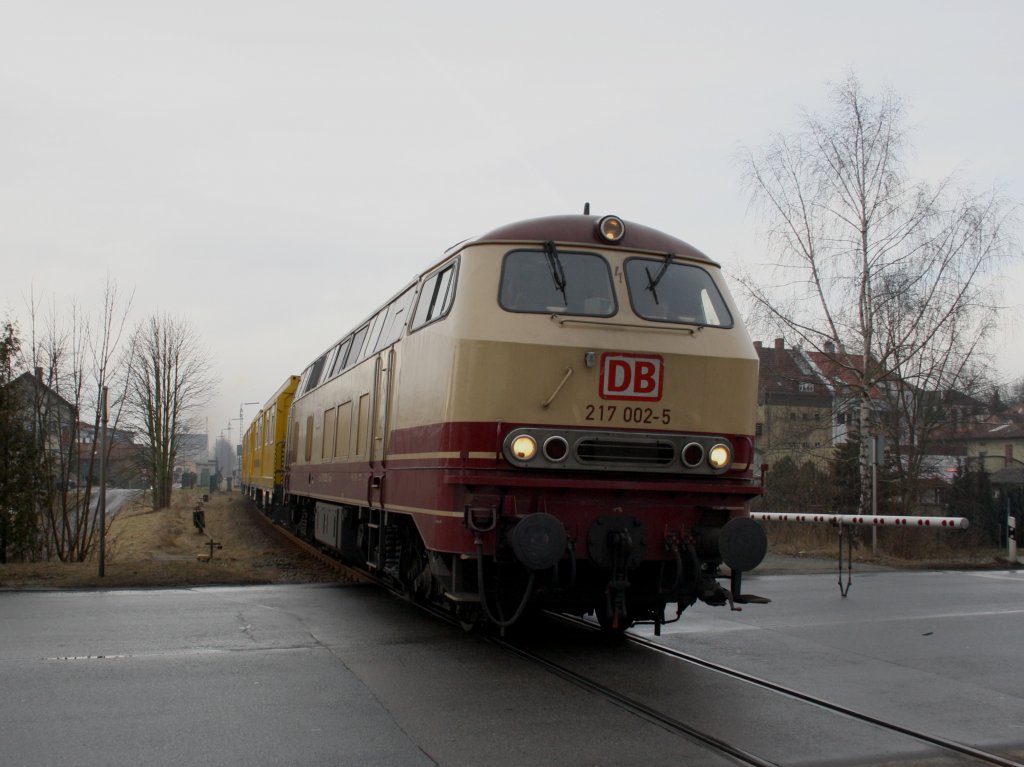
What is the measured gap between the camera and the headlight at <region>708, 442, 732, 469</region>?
767 cm

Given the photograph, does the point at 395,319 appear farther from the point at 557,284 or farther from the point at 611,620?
the point at 611,620

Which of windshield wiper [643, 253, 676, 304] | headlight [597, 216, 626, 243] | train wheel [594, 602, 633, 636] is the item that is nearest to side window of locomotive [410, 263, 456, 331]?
headlight [597, 216, 626, 243]

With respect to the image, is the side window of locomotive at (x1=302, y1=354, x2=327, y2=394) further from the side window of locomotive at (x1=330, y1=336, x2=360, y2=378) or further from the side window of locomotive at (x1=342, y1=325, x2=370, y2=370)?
the side window of locomotive at (x1=342, y1=325, x2=370, y2=370)

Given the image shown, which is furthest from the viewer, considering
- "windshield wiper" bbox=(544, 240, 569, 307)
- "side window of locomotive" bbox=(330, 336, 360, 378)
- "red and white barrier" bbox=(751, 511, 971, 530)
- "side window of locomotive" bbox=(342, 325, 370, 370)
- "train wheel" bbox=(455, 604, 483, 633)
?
"side window of locomotive" bbox=(330, 336, 360, 378)

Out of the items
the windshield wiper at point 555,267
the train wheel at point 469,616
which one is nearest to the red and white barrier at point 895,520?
the train wheel at point 469,616

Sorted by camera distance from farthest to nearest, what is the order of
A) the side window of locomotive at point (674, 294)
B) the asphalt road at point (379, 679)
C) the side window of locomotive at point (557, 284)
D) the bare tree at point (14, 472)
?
Result: the bare tree at point (14, 472) < the side window of locomotive at point (674, 294) < the side window of locomotive at point (557, 284) < the asphalt road at point (379, 679)

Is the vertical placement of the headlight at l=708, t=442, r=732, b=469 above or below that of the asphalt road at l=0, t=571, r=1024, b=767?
above

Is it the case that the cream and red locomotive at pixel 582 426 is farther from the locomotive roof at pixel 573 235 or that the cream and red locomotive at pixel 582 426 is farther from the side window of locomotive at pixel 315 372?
the side window of locomotive at pixel 315 372

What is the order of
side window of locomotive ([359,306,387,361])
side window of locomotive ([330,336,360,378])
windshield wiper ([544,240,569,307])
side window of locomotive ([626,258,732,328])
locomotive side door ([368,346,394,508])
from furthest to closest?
side window of locomotive ([330,336,360,378]) → side window of locomotive ([359,306,387,361]) → locomotive side door ([368,346,394,508]) → side window of locomotive ([626,258,732,328]) → windshield wiper ([544,240,569,307])

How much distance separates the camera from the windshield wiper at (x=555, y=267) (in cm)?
782

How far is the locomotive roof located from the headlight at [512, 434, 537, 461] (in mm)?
1720

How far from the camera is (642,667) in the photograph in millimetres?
7230

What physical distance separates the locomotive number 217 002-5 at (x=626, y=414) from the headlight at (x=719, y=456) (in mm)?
433

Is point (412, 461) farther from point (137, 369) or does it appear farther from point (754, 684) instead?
point (137, 369)
